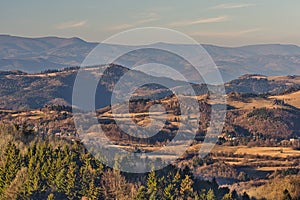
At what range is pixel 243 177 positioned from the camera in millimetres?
184000

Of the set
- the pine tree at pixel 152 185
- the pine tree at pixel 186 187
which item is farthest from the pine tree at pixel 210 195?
the pine tree at pixel 152 185

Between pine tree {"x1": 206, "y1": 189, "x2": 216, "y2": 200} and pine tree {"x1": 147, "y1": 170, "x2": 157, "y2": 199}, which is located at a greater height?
pine tree {"x1": 147, "y1": 170, "x2": 157, "y2": 199}

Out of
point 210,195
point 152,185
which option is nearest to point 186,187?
point 210,195

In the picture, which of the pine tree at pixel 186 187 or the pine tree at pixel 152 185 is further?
the pine tree at pixel 186 187

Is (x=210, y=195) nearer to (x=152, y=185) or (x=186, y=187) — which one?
(x=186, y=187)

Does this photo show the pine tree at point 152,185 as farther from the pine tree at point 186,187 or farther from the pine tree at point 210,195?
the pine tree at point 210,195

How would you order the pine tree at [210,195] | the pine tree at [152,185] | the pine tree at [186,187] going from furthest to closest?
the pine tree at [186,187], the pine tree at [152,185], the pine tree at [210,195]

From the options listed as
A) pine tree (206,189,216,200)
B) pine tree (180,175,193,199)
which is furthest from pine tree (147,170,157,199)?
pine tree (206,189,216,200)

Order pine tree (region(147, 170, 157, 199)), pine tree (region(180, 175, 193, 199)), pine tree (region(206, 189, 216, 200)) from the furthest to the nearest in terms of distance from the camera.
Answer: pine tree (region(180, 175, 193, 199)) → pine tree (region(147, 170, 157, 199)) → pine tree (region(206, 189, 216, 200))

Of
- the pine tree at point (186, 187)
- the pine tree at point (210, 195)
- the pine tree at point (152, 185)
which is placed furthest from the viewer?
the pine tree at point (186, 187)

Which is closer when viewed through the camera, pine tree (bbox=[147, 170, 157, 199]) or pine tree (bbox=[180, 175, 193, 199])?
pine tree (bbox=[147, 170, 157, 199])

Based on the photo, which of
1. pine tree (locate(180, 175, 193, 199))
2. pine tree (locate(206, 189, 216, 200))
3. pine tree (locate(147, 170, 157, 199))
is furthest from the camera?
pine tree (locate(180, 175, 193, 199))

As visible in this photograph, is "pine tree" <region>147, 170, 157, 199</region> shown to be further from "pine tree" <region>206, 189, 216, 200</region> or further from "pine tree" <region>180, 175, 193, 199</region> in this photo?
"pine tree" <region>206, 189, 216, 200</region>

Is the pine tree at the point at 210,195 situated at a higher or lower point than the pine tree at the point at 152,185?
lower
